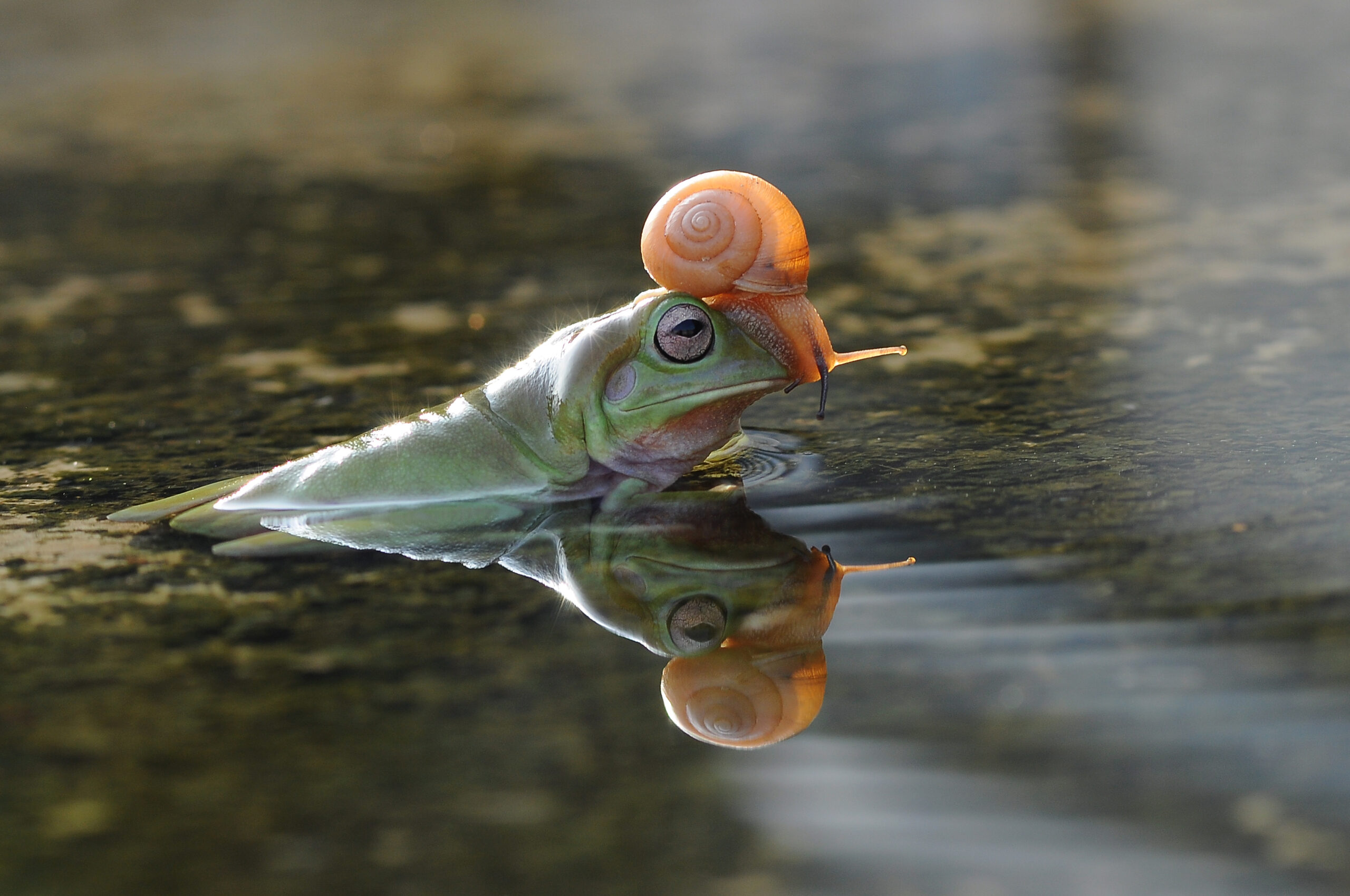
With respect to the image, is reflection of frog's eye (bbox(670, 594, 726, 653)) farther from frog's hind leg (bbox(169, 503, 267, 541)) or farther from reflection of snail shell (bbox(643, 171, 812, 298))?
frog's hind leg (bbox(169, 503, 267, 541))

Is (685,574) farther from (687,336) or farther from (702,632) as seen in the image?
(687,336)

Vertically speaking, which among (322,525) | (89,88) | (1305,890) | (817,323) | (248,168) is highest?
(89,88)

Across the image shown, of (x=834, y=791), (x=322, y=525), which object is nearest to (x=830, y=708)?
(x=834, y=791)

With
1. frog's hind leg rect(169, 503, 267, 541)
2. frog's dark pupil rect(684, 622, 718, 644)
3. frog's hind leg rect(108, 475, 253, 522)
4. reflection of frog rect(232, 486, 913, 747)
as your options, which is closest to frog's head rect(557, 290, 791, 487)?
reflection of frog rect(232, 486, 913, 747)

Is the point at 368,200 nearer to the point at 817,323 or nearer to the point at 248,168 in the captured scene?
the point at 248,168

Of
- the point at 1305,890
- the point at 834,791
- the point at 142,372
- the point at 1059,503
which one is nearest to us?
the point at 1305,890

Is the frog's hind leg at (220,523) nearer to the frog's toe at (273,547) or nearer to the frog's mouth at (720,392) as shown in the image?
the frog's toe at (273,547)
